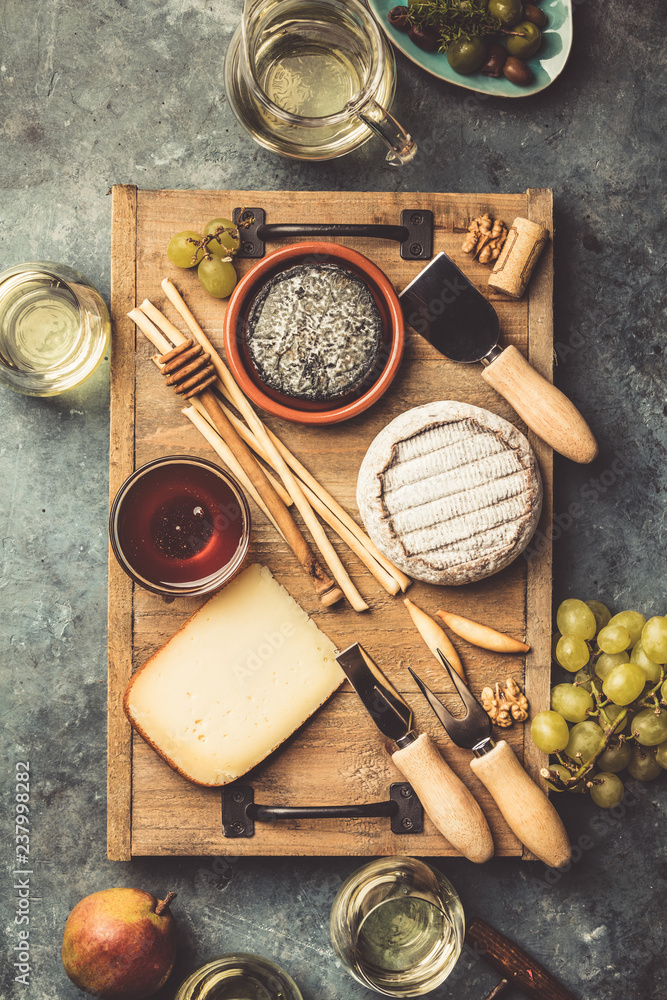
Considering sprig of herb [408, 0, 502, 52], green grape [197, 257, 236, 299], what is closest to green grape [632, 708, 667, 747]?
green grape [197, 257, 236, 299]

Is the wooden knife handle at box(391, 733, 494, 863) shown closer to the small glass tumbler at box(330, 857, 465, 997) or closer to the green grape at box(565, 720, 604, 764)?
the small glass tumbler at box(330, 857, 465, 997)

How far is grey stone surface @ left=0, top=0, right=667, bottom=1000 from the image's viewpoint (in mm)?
1369

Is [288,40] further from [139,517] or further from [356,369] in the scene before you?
[139,517]

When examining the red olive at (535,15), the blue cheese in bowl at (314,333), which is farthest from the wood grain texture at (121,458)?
the red olive at (535,15)

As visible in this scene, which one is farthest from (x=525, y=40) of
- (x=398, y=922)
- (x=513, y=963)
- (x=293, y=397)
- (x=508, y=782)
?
(x=513, y=963)

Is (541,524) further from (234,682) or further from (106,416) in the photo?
(106,416)

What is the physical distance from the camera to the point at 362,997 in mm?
1347

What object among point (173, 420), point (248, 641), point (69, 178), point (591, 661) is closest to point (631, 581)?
point (591, 661)

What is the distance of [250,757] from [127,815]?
245 mm

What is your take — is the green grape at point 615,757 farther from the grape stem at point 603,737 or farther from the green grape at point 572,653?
the green grape at point 572,653

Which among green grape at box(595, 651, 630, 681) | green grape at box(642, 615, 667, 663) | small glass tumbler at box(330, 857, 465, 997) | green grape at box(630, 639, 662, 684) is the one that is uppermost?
green grape at box(642, 615, 667, 663)

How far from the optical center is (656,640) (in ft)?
4.11

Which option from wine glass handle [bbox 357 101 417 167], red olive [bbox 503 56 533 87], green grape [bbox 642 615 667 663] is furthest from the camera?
red olive [bbox 503 56 533 87]

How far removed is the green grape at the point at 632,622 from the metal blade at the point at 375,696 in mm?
428
